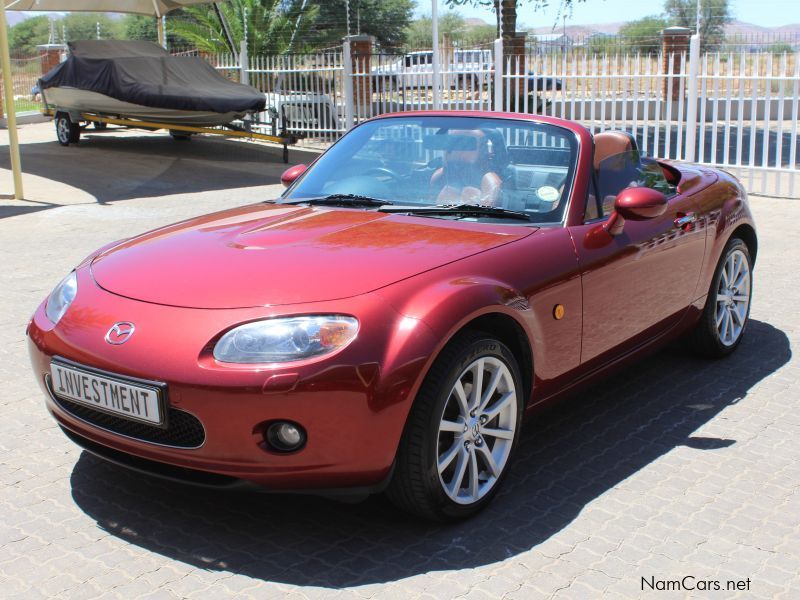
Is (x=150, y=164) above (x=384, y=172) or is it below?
below

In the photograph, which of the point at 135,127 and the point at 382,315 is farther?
the point at 135,127

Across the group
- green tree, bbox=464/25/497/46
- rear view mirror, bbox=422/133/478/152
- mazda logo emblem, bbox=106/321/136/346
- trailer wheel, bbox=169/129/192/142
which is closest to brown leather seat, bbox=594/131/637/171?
rear view mirror, bbox=422/133/478/152

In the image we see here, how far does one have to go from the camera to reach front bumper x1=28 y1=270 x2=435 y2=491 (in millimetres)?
3115

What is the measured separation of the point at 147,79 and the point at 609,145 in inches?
559

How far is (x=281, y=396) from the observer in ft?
10.2

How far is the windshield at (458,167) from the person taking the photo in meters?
4.43

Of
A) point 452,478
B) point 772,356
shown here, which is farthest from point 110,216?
point 452,478

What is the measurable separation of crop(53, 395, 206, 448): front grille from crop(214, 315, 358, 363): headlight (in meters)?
0.26

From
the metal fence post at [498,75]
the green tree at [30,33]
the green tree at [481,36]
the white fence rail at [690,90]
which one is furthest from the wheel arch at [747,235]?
the green tree at [30,33]

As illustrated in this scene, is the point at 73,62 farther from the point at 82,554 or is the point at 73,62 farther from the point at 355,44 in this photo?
the point at 82,554

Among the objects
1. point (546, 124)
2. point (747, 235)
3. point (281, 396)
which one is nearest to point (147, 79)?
point (747, 235)

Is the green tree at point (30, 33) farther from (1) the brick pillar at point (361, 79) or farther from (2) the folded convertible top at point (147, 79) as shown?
(1) the brick pillar at point (361, 79)

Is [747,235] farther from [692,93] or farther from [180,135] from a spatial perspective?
[180,135]

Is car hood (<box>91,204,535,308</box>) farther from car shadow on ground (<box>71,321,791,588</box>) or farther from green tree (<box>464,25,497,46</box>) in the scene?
green tree (<box>464,25,497,46</box>)
